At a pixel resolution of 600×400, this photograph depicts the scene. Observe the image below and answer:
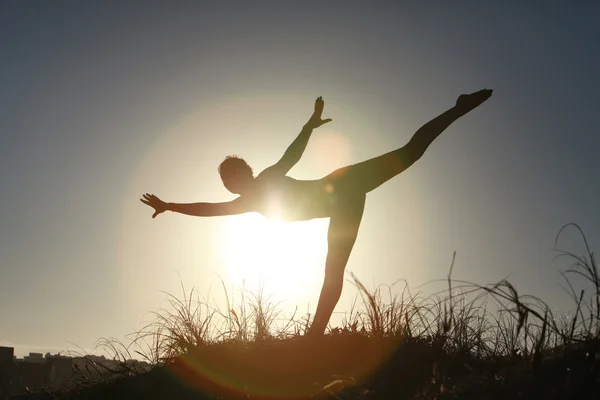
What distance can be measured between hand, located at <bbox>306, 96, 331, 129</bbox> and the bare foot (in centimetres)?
158

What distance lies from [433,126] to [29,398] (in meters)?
4.98

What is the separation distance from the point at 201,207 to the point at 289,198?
94 cm

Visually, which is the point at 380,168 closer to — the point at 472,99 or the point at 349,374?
the point at 472,99

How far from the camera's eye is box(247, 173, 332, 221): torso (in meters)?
5.56

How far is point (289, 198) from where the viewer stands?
5.67m

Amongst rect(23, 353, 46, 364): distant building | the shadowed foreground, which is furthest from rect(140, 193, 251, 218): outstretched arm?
rect(23, 353, 46, 364): distant building

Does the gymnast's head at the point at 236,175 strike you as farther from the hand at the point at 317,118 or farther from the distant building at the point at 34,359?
the distant building at the point at 34,359

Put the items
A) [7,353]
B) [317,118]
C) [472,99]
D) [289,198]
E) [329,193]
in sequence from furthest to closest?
[7,353]
[317,118]
[472,99]
[289,198]
[329,193]

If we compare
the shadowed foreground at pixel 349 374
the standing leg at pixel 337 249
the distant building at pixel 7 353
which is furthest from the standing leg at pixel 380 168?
the distant building at pixel 7 353

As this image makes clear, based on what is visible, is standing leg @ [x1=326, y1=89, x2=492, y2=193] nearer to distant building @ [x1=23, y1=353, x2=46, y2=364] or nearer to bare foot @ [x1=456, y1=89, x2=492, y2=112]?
bare foot @ [x1=456, y1=89, x2=492, y2=112]

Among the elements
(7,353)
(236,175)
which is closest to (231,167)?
(236,175)

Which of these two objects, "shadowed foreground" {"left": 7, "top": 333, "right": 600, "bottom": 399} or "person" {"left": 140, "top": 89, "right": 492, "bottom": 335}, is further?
"person" {"left": 140, "top": 89, "right": 492, "bottom": 335}

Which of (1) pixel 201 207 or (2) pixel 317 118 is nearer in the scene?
(1) pixel 201 207

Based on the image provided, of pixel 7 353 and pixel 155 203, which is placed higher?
pixel 155 203
